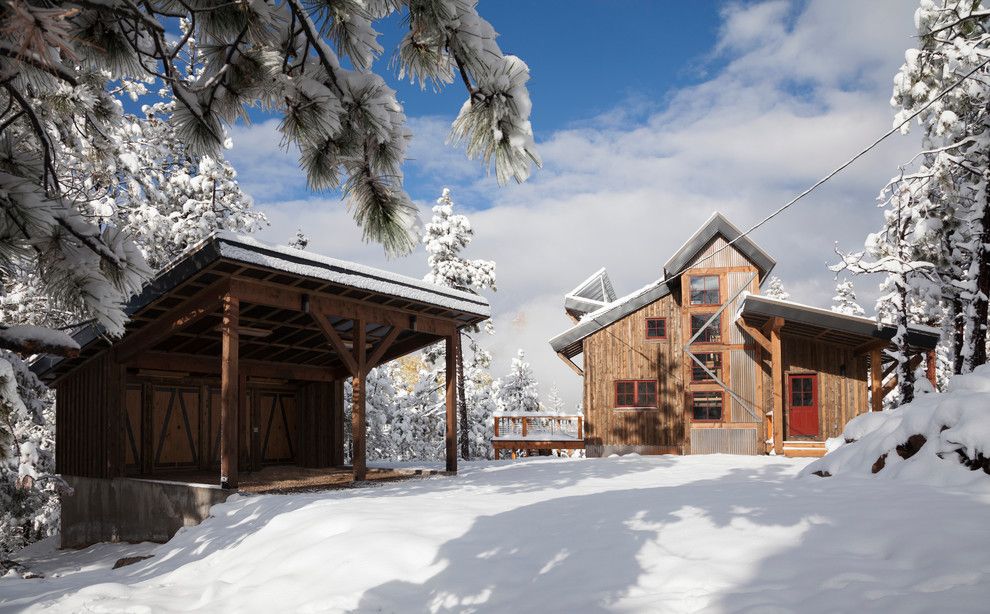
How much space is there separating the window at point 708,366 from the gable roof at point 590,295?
4.87 metres

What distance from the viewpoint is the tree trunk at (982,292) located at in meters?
15.4

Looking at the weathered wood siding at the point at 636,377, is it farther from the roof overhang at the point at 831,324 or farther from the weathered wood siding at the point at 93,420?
the weathered wood siding at the point at 93,420

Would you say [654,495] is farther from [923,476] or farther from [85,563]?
[85,563]

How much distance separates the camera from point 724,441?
1914cm

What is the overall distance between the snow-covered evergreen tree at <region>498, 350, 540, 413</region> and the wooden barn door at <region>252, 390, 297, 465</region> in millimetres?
20690

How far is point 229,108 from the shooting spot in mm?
3887

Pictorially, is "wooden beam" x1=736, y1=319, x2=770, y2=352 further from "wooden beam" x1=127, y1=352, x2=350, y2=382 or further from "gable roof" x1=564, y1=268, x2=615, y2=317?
"wooden beam" x1=127, y1=352, x2=350, y2=382

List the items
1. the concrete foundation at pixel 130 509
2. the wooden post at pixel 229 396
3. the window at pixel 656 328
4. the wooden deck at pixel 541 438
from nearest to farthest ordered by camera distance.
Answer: the wooden post at pixel 229 396 → the concrete foundation at pixel 130 509 → the window at pixel 656 328 → the wooden deck at pixel 541 438

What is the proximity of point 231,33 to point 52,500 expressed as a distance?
19.4 metres

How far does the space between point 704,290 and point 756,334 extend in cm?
226

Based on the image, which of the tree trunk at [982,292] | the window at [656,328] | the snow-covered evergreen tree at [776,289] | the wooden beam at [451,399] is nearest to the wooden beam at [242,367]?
the wooden beam at [451,399]

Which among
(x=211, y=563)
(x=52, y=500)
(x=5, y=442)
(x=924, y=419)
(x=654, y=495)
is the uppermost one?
(x=5, y=442)

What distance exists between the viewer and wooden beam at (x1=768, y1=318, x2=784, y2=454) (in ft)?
56.8

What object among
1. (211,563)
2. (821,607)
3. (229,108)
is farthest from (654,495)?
(229,108)
